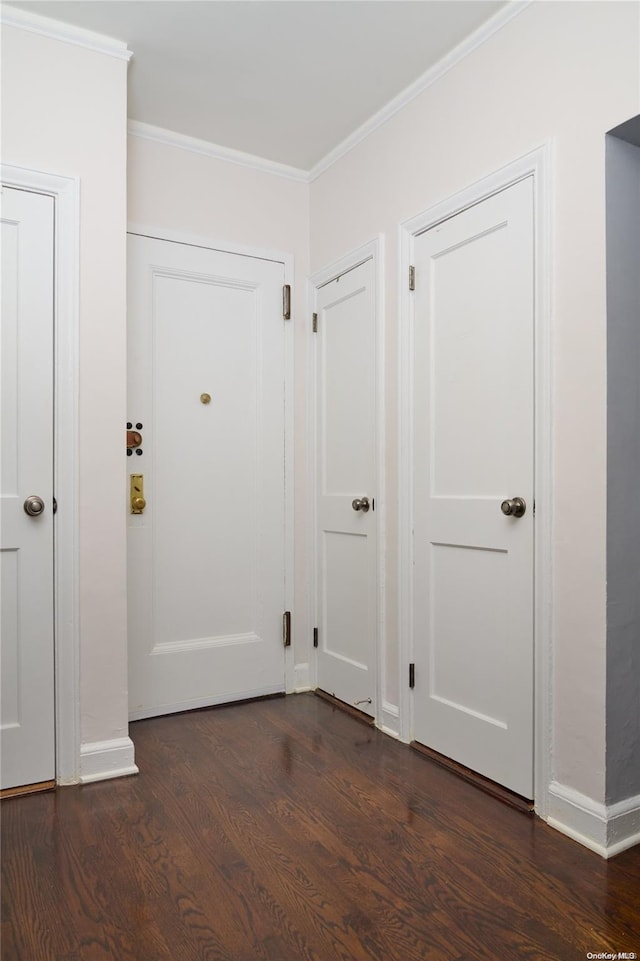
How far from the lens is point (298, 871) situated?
1.74 meters

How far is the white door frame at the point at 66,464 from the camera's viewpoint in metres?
2.28

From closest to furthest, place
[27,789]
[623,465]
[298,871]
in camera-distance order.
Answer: [298,871], [623,465], [27,789]

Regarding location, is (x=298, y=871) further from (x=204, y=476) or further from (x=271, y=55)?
(x=271, y=55)

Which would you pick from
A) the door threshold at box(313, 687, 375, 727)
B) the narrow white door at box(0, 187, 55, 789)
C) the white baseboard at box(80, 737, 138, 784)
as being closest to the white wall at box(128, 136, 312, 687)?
the door threshold at box(313, 687, 375, 727)

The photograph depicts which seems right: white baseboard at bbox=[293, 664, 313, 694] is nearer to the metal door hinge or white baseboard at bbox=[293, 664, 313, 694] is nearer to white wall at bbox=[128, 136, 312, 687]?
white wall at bbox=[128, 136, 312, 687]

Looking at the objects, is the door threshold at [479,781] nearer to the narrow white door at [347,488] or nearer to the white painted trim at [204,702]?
the narrow white door at [347,488]

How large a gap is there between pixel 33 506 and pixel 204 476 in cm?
92

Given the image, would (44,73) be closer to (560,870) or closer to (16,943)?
(16,943)

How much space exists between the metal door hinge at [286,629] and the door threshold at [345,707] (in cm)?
28

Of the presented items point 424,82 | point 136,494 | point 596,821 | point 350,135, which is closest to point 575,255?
point 424,82

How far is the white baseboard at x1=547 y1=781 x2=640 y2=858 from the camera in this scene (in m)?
1.81

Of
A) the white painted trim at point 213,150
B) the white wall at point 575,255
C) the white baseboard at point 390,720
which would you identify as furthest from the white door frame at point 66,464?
the white wall at point 575,255

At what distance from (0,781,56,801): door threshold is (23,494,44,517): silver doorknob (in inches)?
35.5

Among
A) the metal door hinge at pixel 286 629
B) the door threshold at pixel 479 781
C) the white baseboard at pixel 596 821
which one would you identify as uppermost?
the metal door hinge at pixel 286 629
